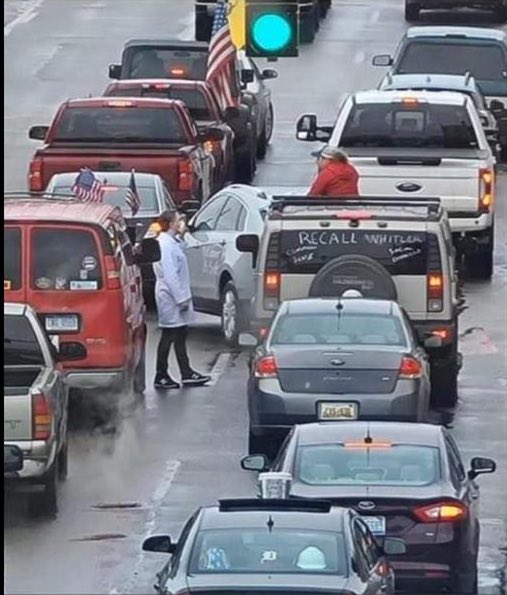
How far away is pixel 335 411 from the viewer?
19344mm

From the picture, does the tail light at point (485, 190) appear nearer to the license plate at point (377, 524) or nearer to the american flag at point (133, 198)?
the american flag at point (133, 198)

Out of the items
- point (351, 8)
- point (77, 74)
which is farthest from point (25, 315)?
point (351, 8)

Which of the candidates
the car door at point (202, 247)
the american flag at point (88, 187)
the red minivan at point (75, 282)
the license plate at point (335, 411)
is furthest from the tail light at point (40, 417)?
the american flag at point (88, 187)

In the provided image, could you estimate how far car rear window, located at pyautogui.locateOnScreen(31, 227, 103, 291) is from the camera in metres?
20.9

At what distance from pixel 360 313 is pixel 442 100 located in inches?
366

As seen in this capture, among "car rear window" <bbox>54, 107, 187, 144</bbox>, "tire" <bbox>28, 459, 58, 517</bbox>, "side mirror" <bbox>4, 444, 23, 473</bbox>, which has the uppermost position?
"side mirror" <bbox>4, 444, 23, 473</bbox>

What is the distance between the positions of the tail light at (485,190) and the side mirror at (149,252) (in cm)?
531

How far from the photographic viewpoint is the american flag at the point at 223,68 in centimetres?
3475

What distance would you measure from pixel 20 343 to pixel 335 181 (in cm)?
807

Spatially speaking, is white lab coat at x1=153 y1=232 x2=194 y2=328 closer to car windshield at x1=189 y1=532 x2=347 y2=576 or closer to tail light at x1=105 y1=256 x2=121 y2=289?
tail light at x1=105 y1=256 x2=121 y2=289

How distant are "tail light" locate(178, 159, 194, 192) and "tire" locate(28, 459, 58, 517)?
10.8 meters

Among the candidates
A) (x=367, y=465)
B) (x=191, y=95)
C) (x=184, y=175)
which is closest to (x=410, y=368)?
(x=367, y=465)

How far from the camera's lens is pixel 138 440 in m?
21.1

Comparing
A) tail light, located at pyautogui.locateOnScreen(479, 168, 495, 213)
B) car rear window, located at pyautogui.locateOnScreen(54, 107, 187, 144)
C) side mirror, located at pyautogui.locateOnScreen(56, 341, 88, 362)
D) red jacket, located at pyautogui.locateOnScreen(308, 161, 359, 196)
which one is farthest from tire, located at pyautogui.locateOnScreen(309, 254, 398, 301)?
car rear window, located at pyautogui.locateOnScreen(54, 107, 187, 144)
